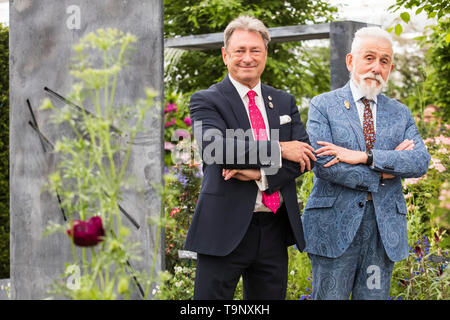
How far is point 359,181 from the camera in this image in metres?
2.52

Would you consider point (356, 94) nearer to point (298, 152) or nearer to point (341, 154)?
point (341, 154)

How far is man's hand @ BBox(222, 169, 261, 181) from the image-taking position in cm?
230

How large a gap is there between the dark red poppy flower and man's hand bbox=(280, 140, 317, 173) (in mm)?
1211

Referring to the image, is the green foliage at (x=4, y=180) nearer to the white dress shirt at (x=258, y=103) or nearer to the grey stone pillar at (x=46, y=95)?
the grey stone pillar at (x=46, y=95)

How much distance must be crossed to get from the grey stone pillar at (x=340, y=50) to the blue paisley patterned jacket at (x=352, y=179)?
246cm

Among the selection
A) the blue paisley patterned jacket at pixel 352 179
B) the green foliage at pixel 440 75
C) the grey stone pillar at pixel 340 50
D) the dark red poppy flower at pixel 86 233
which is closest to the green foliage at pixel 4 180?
the grey stone pillar at pixel 340 50

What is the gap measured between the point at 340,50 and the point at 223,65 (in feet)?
14.8

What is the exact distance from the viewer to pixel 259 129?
7.93 ft

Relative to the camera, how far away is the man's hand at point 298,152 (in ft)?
7.63

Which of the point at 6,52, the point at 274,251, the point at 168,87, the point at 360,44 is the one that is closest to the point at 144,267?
the point at 274,251

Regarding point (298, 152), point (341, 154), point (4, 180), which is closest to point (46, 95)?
point (298, 152)

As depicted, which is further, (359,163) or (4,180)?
(4,180)

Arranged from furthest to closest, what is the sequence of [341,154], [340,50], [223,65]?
[223,65], [340,50], [341,154]

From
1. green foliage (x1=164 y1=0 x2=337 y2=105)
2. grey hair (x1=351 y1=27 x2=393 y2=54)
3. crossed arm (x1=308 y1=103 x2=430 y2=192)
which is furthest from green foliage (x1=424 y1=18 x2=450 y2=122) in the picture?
crossed arm (x1=308 y1=103 x2=430 y2=192)
